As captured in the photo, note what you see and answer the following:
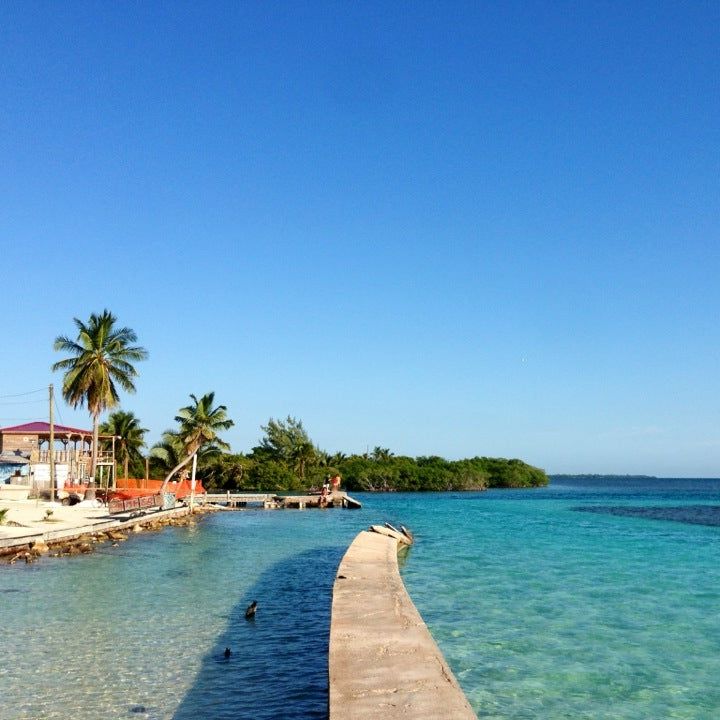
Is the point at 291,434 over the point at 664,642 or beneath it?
over

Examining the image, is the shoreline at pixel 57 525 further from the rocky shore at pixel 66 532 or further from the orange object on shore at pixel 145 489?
the orange object on shore at pixel 145 489

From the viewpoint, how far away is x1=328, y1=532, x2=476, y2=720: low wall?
20.2 feet

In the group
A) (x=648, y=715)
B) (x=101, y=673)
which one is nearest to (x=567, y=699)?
(x=648, y=715)

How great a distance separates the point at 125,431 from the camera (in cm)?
6438

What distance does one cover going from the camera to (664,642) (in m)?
11.8

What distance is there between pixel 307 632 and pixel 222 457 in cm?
6614

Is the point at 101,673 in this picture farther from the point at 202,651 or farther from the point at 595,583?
the point at 595,583

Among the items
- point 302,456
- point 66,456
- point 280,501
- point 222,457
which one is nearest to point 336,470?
point 302,456

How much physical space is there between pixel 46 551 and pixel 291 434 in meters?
75.0

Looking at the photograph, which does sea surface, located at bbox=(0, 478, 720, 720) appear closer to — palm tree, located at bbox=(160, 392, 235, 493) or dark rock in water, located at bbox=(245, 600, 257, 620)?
dark rock in water, located at bbox=(245, 600, 257, 620)

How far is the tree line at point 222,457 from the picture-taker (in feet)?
139

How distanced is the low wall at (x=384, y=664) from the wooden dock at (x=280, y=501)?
45433 mm

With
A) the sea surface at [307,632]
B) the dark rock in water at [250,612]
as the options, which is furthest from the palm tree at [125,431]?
the dark rock in water at [250,612]

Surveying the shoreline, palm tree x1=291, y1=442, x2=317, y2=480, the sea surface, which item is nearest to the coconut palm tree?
the shoreline
